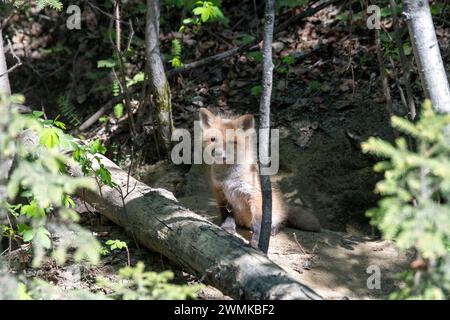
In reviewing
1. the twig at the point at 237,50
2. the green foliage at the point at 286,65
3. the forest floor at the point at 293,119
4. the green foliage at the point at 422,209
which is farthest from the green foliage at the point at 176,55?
the green foliage at the point at 422,209

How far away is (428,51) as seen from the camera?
195 inches

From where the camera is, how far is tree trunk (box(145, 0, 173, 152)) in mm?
8227

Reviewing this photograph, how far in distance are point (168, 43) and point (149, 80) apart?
243cm

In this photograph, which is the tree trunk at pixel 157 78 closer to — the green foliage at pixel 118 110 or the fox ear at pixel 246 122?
A: the green foliage at pixel 118 110

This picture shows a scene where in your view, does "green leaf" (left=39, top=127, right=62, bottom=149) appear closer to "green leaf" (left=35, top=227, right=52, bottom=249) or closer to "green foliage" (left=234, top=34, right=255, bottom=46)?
"green leaf" (left=35, top=227, right=52, bottom=249)

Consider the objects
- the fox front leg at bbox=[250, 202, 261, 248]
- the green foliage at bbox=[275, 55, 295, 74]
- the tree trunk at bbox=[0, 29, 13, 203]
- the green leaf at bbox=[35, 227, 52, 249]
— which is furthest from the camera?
the green foliage at bbox=[275, 55, 295, 74]

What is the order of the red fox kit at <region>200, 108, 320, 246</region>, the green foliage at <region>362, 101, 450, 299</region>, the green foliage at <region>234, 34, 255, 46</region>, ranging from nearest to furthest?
the green foliage at <region>362, 101, 450, 299</region>
the red fox kit at <region>200, 108, 320, 246</region>
the green foliage at <region>234, 34, 255, 46</region>

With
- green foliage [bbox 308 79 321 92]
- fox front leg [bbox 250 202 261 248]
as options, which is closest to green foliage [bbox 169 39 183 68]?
green foliage [bbox 308 79 321 92]

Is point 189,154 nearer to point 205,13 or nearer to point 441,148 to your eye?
point 205,13

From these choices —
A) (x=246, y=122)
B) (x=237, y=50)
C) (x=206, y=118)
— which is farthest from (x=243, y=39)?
(x=246, y=122)

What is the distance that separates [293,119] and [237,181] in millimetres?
2436

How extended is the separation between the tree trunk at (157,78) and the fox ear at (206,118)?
1697mm

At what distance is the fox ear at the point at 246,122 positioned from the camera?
6.68 m

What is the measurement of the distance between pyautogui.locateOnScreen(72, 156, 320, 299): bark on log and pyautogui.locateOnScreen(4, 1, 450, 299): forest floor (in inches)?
13.5
